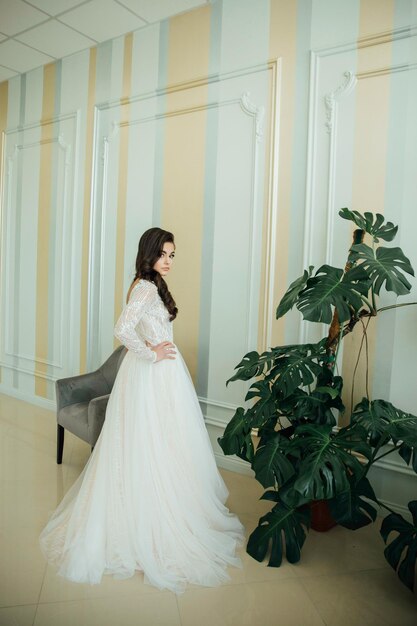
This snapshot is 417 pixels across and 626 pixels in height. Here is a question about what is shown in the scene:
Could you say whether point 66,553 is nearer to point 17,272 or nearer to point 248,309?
point 248,309

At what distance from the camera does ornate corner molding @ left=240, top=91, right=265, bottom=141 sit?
10.5ft

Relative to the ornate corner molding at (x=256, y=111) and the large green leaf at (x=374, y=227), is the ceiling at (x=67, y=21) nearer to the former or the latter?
the ornate corner molding at (x=256, y=111)

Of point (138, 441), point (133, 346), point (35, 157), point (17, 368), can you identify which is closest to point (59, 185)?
point (35, 157)

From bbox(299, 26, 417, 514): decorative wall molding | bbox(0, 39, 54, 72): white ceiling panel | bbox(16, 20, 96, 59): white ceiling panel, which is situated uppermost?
bbox(0, 39, 54, 72): white ceiling panel

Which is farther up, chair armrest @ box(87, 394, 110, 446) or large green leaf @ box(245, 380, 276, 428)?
large green leaf @ box(245, 380, 276, 428)

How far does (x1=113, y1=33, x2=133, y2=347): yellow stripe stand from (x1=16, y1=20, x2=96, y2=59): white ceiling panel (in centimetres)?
48

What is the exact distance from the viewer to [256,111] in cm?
322

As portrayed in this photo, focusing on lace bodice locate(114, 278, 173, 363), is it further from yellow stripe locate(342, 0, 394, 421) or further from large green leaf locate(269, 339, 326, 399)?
yellow stripe locate(342, 0, 394, 421)

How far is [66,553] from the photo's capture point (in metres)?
2.24

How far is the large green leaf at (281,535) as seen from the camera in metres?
2.23

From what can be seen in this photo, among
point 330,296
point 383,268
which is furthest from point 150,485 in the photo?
point 383,268

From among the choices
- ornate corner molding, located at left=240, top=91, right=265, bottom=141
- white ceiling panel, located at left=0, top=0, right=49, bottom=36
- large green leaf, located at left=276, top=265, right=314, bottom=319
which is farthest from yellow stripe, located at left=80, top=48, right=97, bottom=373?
large green leaf, located at left=276, top=265, right=314, bottom=319

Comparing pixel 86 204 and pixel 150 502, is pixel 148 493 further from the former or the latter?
pixel 86 204

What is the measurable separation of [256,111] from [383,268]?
5.40 feet
